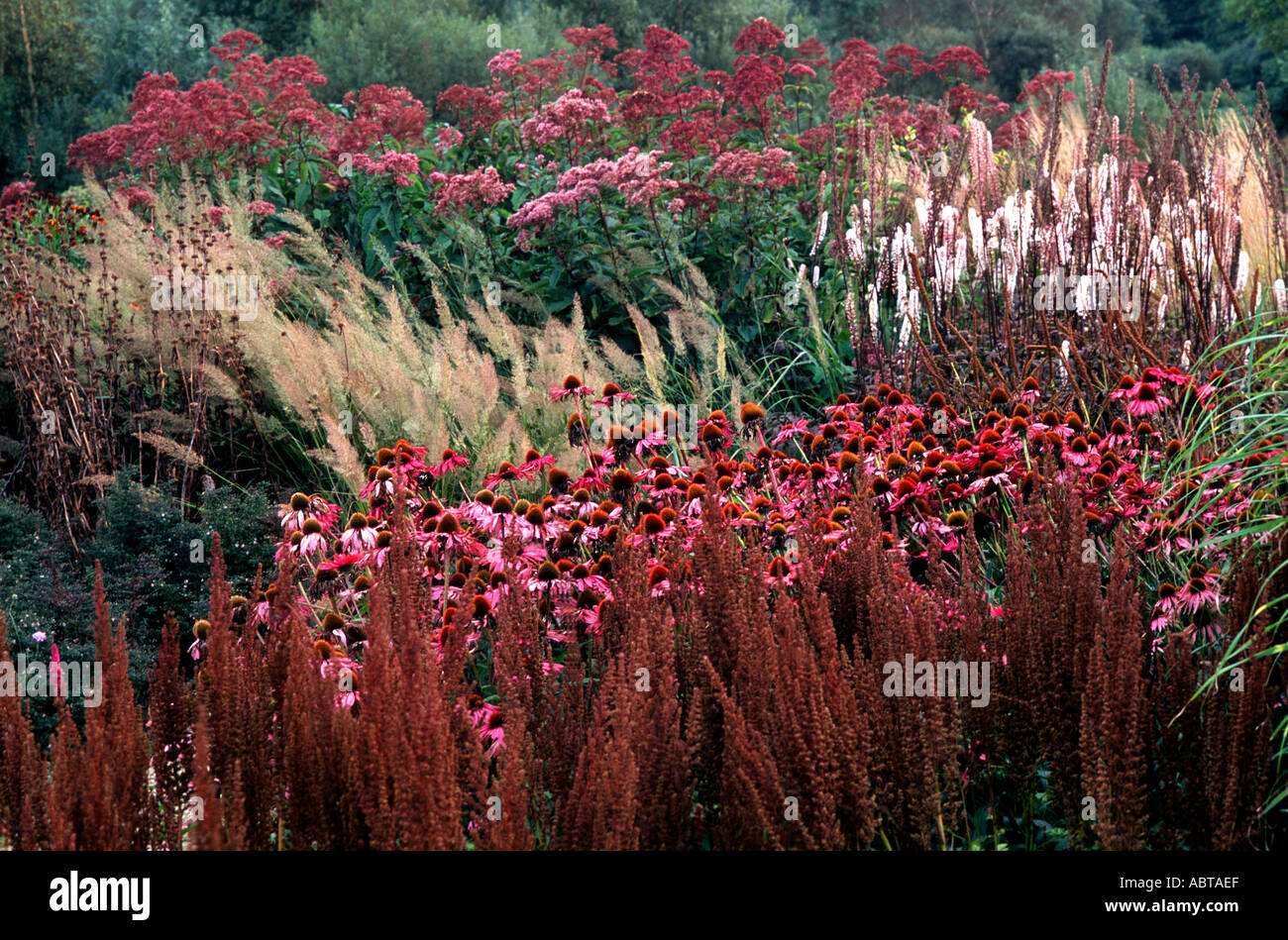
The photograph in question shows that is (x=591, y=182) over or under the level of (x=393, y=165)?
under

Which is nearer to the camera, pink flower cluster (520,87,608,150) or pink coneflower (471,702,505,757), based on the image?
pink coneflower (471,702,505,757)

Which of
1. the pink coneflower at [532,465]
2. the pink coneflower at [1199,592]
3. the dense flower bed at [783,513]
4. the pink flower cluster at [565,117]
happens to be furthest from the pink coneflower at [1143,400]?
the pink flower cluster at [565,117]

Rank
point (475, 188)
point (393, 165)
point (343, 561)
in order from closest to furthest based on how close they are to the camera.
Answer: point (343, 561)
point (475, 188)
point (393, 165)

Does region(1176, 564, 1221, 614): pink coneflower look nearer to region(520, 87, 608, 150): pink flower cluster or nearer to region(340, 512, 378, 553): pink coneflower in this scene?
region(340, 512, 378, 553): pink coneflower

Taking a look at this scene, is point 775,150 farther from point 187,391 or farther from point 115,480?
point 115,480

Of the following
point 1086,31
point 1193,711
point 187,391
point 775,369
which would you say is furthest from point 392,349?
point 1086,31

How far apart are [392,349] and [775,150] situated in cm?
221

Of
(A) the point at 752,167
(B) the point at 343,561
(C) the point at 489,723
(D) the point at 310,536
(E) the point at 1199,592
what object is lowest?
(C) the point at 489,723

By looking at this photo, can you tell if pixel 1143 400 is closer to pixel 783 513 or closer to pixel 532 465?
pixel 783 513

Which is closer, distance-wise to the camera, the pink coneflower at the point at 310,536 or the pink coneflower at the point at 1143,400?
the pink coneflower at the point at 310,536

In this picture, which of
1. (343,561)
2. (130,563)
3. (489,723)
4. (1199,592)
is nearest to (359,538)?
(343,561)

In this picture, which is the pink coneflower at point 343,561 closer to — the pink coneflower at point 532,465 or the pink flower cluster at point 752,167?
the pink coneflower at point 532,465

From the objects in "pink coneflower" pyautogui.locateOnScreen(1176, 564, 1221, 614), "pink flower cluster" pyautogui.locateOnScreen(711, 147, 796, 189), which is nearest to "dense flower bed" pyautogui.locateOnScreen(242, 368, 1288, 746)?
"pink coneflower" pyautogui.locateOnScreen(1176, 564, 1221, 614)

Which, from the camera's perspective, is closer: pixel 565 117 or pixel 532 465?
pixel 532 465
